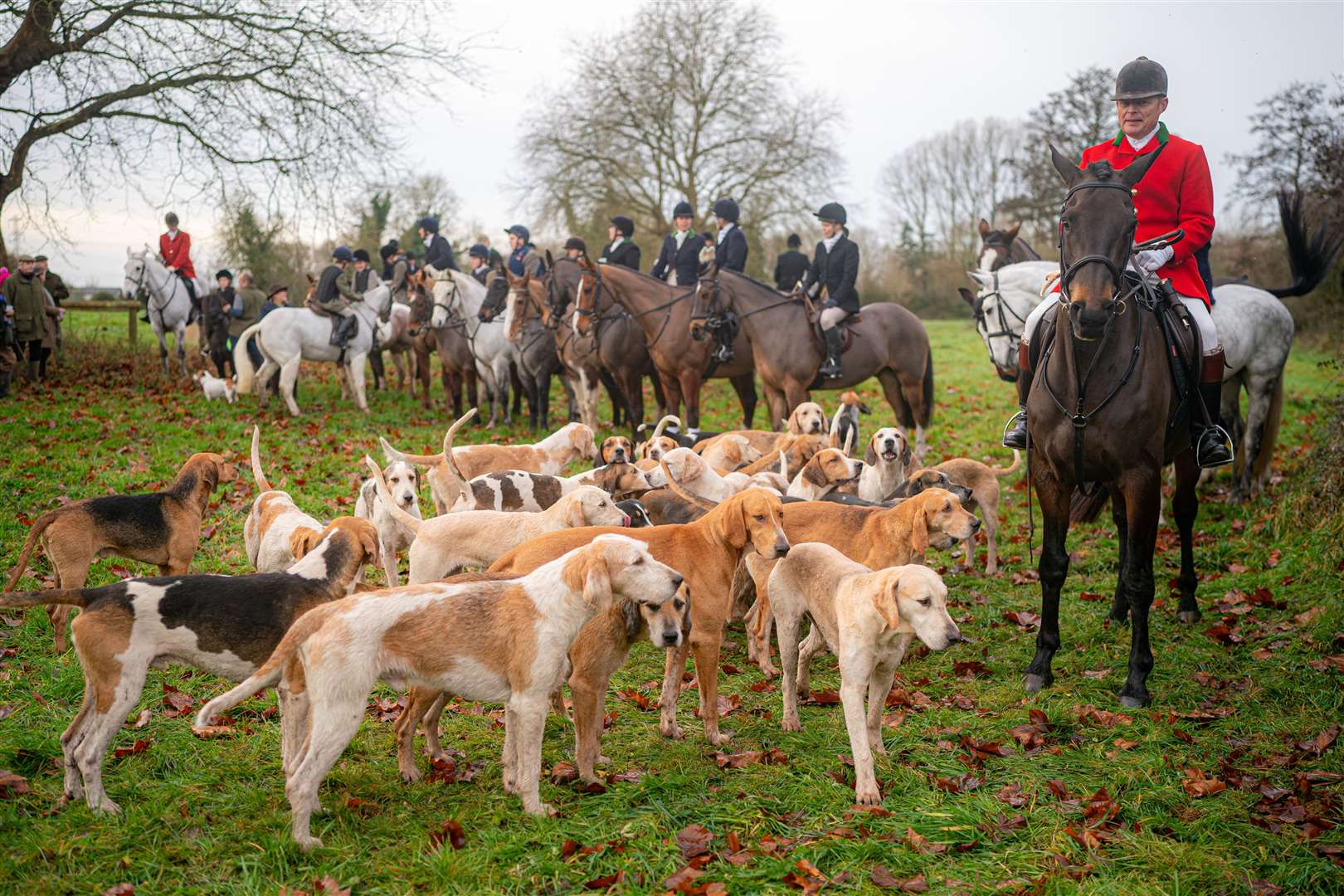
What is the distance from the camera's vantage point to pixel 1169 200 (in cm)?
620

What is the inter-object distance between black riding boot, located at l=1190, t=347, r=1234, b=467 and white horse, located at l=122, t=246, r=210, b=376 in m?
15.5

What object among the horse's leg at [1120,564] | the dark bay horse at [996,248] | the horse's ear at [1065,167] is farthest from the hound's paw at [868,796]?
the dark bay horse at [996,248]

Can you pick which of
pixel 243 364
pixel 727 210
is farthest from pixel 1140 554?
pixel 243 364

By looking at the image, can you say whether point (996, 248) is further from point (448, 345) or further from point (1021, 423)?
point (448, 345)

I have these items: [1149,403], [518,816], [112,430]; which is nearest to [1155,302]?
[1149,403]

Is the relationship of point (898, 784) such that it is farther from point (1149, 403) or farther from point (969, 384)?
point (969, 384)

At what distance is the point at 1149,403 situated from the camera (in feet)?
18.1

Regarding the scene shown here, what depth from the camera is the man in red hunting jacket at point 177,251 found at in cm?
1744

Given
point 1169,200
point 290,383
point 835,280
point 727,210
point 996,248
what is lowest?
point 290,383

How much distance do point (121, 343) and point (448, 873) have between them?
1977 centimetres

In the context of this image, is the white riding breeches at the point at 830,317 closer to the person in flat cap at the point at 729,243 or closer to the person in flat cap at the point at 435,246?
the person in flat cap at the point at 729,243

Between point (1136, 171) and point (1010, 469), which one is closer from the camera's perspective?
point (1136, 171)

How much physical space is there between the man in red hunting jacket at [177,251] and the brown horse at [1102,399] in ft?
52.7

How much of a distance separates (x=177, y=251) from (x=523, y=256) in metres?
6.15
